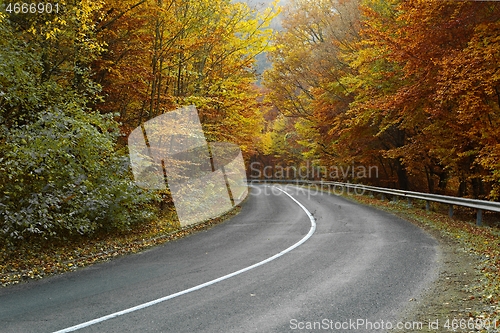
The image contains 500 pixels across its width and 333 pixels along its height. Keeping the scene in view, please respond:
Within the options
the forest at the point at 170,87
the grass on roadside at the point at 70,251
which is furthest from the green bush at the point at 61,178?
the grass on roadside at the point at 70,251

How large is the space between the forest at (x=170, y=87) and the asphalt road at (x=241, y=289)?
6.12 ft

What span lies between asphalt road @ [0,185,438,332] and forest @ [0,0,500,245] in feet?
6.12

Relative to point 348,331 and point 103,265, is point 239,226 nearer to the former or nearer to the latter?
point 103,265

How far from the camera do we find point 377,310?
4.73 meters

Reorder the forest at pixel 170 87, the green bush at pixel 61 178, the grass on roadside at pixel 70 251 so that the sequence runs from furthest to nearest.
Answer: the forest at pixel 170 87
the green bush at pixel 61 178
the grass on roadside at pixel 70 251

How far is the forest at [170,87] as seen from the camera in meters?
7.71

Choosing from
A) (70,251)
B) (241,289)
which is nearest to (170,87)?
(70,251)

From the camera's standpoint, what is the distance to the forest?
7.71 metres

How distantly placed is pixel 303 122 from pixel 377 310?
24263 mm

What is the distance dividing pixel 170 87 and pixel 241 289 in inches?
485

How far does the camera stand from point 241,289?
569 centimetres

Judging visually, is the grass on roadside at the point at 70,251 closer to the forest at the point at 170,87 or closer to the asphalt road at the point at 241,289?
the forest at the point at 170,87

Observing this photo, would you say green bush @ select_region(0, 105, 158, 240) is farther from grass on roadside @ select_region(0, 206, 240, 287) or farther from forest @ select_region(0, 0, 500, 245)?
grass on roadside @ select_region(0, 206, 240, 287)

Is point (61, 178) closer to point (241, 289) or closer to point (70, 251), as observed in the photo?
point (70, 251)
